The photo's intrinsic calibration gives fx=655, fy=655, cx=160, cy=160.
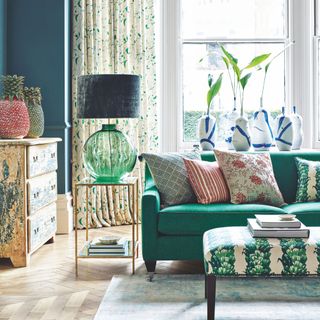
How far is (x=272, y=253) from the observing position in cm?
313

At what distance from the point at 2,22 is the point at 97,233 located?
194 centimetres

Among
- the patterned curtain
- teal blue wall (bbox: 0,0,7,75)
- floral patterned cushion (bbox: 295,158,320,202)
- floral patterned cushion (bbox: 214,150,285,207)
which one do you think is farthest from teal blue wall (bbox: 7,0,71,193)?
floral patterned cushion (bbox: 295,158,320,202)

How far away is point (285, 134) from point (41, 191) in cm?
194

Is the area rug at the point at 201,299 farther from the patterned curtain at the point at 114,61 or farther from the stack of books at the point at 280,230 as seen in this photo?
the patterned curtain at the point at 114,61

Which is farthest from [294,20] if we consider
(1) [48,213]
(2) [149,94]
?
(1) [48,213]

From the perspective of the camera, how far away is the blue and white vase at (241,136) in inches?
201

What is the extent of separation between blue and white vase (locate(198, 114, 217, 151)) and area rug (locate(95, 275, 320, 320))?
151 cm

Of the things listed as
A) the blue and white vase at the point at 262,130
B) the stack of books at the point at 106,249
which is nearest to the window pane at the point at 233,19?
the blue and white vase at the point at 262,130

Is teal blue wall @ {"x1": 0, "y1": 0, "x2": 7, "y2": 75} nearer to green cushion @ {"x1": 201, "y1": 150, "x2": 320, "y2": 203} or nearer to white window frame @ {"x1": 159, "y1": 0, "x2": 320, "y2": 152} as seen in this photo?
white window frame @ {"x1": 159, "y1": 0, "x2": 320, "y2": 152}

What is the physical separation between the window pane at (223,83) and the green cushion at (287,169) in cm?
147

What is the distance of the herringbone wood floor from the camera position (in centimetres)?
330

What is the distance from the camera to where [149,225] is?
4.03m

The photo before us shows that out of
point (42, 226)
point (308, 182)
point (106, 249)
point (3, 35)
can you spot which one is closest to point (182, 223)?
point (106, 249)

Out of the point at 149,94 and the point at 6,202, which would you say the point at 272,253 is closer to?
the point at 6,202
